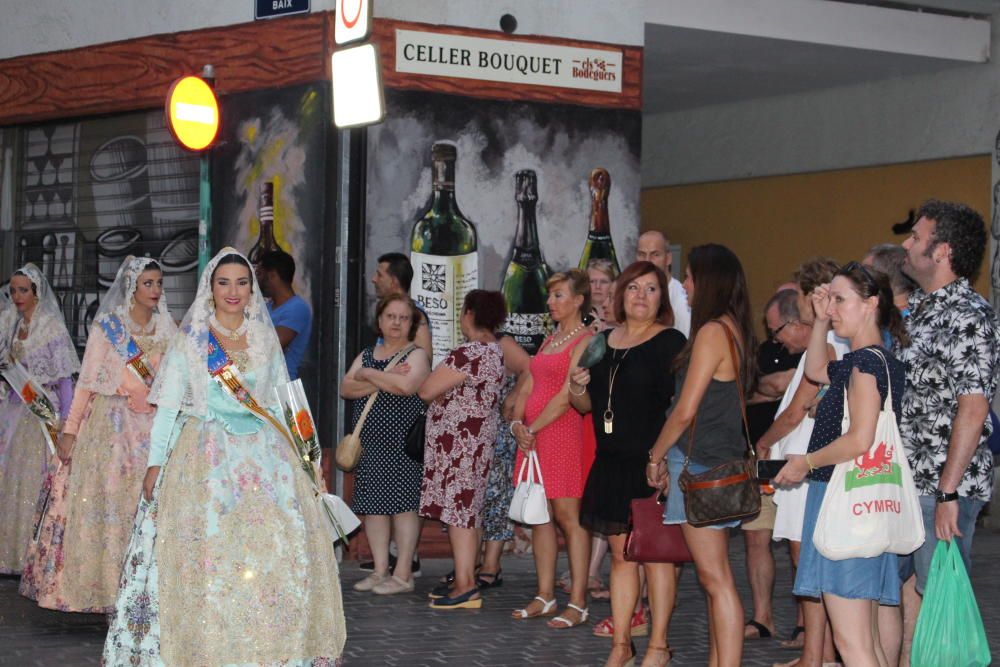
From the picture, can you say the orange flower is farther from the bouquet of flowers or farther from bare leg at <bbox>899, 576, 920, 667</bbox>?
bare leg at <bbox>899, 576, 920, 667</bbox>

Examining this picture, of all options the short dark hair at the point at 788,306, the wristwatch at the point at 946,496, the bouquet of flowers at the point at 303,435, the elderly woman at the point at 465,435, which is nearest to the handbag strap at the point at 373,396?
the elderly woman at the point at 465,435

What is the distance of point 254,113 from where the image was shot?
11578 millimetres

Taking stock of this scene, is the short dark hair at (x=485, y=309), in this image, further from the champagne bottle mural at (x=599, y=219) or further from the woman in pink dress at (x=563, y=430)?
the champagne bottle mural at (x=599, y=219)

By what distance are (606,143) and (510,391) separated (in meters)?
3.24

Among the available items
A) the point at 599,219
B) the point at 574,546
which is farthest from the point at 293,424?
the point at 599,219

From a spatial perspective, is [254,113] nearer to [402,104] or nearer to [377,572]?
[402,104]

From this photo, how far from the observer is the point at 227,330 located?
693 cm

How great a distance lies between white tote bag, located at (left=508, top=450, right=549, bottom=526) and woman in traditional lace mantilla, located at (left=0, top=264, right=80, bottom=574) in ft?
10.6

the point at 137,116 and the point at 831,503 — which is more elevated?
the point at 137,116

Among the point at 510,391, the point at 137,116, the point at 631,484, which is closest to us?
the point at 631,484

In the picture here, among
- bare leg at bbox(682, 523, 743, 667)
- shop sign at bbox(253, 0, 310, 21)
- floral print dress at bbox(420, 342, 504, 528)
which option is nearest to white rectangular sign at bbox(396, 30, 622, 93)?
shop sign at bbox(253, 0, 310, 21)

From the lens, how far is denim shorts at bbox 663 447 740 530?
661 cm

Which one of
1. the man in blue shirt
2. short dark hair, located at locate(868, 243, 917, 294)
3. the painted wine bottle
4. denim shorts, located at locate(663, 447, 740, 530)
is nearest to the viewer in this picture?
denim shorts, located at locate(663, 447, 740, 530)

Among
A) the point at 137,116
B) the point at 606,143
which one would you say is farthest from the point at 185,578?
the point at 137,116
